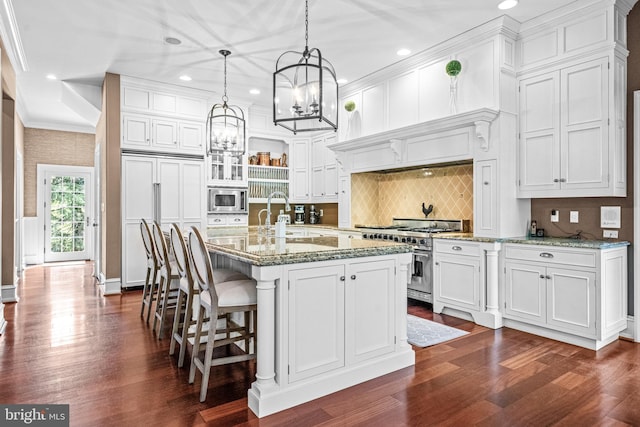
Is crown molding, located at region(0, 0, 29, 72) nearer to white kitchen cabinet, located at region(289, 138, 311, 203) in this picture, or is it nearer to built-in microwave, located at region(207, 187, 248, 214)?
built-in microwave, located at region(207, 187, 248, 214)

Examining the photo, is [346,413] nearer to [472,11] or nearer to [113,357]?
[113,357]

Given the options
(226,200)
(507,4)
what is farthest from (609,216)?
(226,200)

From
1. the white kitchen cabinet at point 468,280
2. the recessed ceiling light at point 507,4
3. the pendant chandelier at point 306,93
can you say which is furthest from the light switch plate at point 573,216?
the pendant chandelier at point 306,93

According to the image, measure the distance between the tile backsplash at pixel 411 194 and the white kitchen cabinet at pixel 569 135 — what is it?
84cm

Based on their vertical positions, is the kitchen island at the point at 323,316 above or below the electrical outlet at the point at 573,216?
below

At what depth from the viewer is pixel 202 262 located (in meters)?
2.45

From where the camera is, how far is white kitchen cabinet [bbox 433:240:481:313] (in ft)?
13.0

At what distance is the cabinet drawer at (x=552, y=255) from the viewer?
10.7 feet

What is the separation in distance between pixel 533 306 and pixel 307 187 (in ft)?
14.8

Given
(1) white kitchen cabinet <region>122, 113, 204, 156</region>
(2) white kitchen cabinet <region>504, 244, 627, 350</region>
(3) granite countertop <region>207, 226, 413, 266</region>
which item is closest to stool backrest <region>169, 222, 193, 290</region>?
(3) granite countertop <region>207, 226, 413, 266</region>

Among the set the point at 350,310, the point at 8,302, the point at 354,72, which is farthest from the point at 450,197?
the point at 8,302

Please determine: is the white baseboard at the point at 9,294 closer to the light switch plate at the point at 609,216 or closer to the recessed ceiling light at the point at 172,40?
the recessed ceiling light at the point at 172,40

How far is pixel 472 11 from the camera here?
145 inches

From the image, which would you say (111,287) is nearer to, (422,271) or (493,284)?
(422,271)
